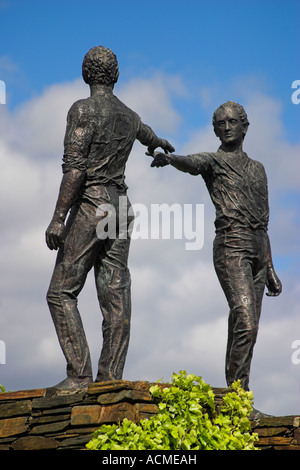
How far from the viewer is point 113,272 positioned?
33.2ft

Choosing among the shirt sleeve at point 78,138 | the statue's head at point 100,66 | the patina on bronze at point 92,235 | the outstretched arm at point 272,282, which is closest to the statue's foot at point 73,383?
the patina on bronze at point 92,235

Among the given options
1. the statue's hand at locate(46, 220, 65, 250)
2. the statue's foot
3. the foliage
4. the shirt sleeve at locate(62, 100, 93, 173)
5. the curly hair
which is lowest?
the foliage

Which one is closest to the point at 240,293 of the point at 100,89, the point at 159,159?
the point at 159,159

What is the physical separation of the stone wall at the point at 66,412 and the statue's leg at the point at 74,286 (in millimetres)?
348

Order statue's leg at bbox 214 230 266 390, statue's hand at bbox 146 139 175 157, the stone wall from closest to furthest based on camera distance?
the stone wall, statue's leg at bbox 214 230 266 390, statue's hand at bbox 146 139 175 157

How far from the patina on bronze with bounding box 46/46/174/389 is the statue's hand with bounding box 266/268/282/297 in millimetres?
2216

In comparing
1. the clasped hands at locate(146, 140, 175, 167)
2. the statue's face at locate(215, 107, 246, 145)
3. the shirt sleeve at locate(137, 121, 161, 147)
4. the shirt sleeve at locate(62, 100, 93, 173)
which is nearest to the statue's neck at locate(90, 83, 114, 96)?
the shirt sleeve at locate(62, 100, 93, 173)

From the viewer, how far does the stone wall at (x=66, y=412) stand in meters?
9.03

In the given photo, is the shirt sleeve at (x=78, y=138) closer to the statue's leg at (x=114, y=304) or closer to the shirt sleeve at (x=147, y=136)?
the shirt sleeve at (x=147, y=136)

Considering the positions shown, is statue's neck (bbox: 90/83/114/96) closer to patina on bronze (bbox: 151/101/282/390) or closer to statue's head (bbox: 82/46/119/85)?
statue's head (bbox: 82/46/119/85)

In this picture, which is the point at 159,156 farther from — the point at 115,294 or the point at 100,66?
the point at 115,294

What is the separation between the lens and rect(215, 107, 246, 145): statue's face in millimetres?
11625

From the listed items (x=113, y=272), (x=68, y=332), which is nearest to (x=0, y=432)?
(x=68, y=332)
